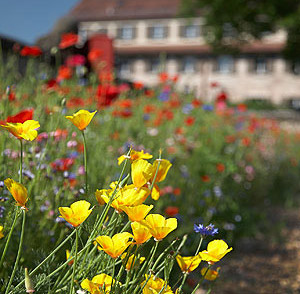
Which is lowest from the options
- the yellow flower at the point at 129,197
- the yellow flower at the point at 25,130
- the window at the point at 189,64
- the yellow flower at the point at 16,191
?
the yellow flower at the point at 129,197

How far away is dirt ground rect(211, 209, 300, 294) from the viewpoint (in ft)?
9.14

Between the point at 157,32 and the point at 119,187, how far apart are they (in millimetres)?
32940

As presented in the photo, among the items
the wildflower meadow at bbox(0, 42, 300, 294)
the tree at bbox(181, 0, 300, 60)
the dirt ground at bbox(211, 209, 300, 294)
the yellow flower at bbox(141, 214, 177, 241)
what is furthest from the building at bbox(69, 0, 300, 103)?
the yellow flower at bbox(141, 214, 177, 241)

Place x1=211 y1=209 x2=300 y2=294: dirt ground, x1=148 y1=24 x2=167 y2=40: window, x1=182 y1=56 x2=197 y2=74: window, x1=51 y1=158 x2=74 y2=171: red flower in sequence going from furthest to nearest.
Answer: x1=148 y1=24 x2=167 y2=40: window
x1=182 y1=56 x2=197 y2=74: window
x1=211 y1=209 x2=300 y2=294: dirt ground
x1=51 y1=158 x2=74 y2=171: red flower

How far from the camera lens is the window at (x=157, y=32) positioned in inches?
1287

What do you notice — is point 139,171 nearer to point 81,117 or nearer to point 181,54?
point 81,117

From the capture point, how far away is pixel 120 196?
1.04 metres

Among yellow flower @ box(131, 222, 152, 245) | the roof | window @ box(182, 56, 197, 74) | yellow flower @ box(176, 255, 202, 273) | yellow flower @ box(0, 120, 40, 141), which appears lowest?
yellow flower @ box(176, 255, 202, 273)

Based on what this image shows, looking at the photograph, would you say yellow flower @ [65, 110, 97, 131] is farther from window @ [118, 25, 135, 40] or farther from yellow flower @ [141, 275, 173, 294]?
window @ [118, 25, 135, 40]

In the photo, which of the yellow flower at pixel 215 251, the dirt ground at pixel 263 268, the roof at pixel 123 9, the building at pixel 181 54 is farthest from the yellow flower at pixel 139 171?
the roof at pixel 123 9

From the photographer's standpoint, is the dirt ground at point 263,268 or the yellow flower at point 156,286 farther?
the dirt ground at point 263,268

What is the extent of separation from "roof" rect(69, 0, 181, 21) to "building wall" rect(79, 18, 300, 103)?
505mm

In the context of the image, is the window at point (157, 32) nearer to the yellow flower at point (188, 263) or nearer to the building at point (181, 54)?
the building at point (181, 54)

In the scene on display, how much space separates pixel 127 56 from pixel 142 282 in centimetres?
3200
